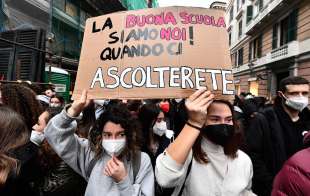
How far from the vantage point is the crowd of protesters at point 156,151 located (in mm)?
2070

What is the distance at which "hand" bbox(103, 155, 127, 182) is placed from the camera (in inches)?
96.3

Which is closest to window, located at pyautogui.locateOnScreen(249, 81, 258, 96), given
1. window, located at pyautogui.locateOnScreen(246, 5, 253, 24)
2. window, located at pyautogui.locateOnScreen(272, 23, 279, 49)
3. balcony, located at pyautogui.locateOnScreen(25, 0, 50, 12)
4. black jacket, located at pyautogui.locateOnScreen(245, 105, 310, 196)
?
window, located at pyautogui.locateOnScreen(272, 23, 279, 49)

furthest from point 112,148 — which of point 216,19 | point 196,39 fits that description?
point 216,19

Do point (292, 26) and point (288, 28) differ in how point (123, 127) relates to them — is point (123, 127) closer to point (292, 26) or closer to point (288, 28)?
point (292, 26)

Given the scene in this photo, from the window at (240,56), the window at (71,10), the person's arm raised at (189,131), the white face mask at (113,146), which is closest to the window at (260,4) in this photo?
the window at (240,56)

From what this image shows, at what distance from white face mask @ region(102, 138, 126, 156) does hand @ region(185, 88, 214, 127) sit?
70 cm

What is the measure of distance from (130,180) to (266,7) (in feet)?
82.9

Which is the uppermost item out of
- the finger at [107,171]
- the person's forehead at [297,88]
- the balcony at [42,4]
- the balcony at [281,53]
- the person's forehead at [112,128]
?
the balcony at [42,4]

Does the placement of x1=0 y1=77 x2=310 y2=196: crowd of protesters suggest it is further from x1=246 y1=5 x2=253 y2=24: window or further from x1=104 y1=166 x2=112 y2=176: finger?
x1=246 y1=5 x2=253 y2=24: window

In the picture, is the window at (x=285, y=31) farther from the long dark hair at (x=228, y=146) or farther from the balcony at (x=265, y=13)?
the long dark hair at (x=228, y=146)

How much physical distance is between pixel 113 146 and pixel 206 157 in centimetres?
64

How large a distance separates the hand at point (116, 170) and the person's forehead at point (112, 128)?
266 mm

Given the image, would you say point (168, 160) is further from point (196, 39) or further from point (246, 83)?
point (246, 83)

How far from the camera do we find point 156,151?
3893 mm
